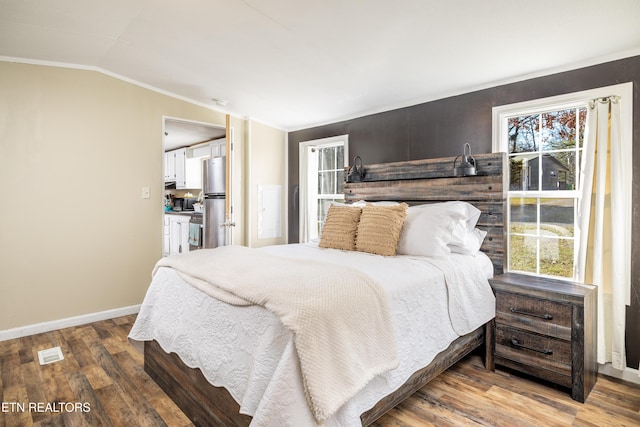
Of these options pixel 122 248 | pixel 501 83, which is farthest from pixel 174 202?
pixel 501 83

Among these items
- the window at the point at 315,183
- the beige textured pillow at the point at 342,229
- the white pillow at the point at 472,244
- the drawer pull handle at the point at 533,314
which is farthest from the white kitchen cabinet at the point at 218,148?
the drawer pull handle at the point at 533,314

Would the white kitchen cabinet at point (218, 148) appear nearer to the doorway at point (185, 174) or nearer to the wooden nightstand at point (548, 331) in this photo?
the doorway at point (185, 174)

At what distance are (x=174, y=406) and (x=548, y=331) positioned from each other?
92.6 inches

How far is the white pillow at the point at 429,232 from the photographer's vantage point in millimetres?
2467

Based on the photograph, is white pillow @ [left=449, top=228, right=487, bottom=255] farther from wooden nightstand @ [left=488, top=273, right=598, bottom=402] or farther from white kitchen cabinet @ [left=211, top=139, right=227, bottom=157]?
white kitchen cabinet @ [left=211, top=139, right=227, bottom=157]

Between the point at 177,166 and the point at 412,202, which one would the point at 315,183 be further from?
the point at 177,166

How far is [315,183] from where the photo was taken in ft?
15.3

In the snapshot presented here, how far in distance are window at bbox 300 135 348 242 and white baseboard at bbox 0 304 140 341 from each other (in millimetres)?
2269

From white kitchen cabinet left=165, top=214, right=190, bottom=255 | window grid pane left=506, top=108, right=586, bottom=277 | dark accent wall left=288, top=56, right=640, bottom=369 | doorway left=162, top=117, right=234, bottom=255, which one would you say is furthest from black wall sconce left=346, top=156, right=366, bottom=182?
white kitchen cabinet left=165, top=214, right=190, bottom=255

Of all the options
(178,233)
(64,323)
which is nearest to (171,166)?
(178,233)

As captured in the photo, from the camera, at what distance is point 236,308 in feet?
4.98

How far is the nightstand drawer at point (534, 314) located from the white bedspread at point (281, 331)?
0.10 m

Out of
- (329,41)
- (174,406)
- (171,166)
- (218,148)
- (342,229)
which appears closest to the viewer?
(174,406)

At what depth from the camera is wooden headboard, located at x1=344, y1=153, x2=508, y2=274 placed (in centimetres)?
271
